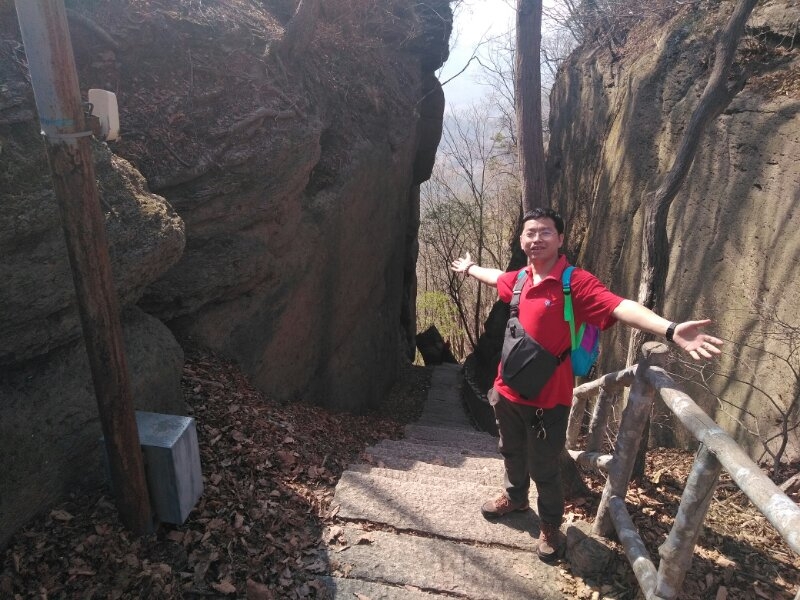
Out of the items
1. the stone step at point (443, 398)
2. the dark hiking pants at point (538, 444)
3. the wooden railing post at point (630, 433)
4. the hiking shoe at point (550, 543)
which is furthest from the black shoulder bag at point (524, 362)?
the stone step at point (443, 398)

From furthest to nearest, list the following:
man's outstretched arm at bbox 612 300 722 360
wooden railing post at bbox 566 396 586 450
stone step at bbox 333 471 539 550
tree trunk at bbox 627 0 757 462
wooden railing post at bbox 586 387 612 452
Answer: wooden railing post at bbox 566 396 586 450 < tree trunk at bbox 627 0 757 462 < wooden railing post at bbox 586 387 612 452 < stone step at bbox 333 471 539 550 < man's outstretched arm at bbox 612 300 722 360

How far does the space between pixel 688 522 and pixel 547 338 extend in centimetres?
120

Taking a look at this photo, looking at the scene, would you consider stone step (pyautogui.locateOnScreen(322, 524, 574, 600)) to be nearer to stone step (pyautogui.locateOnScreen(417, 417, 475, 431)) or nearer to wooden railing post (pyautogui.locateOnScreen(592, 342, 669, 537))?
wooden railing post (pyautogui.locateOnScreen(592, 342, 669, 537))

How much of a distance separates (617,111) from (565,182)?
9.03ft

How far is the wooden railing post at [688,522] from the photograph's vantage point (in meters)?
2.36

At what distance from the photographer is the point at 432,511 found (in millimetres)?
3936

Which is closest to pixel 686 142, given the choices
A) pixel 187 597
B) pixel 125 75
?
pixel 187 597

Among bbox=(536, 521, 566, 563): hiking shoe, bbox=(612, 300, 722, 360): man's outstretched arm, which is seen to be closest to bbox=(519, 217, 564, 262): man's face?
bbox=(612, 300, 722, 360): man's outstretched arm

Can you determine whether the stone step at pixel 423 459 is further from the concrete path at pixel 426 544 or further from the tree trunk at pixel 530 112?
the tree trunk at pixel 530 112

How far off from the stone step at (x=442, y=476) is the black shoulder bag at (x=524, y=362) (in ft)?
4.53

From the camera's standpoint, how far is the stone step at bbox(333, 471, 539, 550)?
3.71m

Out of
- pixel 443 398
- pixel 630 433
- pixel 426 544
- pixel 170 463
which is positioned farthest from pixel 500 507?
pixel 443 398

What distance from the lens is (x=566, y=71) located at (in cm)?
1239

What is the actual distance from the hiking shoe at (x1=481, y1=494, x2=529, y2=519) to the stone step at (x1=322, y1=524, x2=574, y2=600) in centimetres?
31
